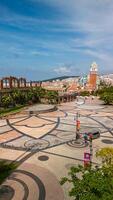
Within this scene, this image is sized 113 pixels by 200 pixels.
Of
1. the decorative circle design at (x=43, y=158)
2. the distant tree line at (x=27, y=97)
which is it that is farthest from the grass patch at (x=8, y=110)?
the decorative circle design at (x=43, y=158)

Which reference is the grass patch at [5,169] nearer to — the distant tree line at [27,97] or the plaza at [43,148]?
the plaza at [43,148]

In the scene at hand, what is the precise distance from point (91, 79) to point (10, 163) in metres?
128

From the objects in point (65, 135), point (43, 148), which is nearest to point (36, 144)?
point (43, 148)

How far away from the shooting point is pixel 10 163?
1140 inches

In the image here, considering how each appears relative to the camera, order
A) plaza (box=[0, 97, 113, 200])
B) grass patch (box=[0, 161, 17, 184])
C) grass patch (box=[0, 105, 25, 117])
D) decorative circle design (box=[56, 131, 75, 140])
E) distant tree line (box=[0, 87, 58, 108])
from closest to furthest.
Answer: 1. plaza (box=[0, 97, 113, 200])
2. grass patch (box=[0, 161, 17, 184])
3. decorative circle design (box=[56, 131, 75, 140])
4. grass patch (box=[0, 105, 25, 117])
5. distant tree line (box=[0, 87, 58, 108])

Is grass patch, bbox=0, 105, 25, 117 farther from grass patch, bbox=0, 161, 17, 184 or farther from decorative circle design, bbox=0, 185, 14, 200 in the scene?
decorative circle design, bbox=0, 185, 14, 200

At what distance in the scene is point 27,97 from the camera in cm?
7519

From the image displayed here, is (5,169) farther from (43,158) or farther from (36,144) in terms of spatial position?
(36,144)

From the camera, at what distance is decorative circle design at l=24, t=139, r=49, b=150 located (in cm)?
3534

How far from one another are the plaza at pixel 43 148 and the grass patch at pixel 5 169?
0.60 metres

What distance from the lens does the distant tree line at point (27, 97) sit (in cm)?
6681

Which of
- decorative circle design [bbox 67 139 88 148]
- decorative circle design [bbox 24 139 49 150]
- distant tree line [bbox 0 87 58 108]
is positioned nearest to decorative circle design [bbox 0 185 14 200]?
decorative circle design [bbox 24 139 49 150]

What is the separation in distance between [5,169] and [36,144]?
1012cm

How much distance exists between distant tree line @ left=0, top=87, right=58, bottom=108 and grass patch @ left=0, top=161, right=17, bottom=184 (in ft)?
126
